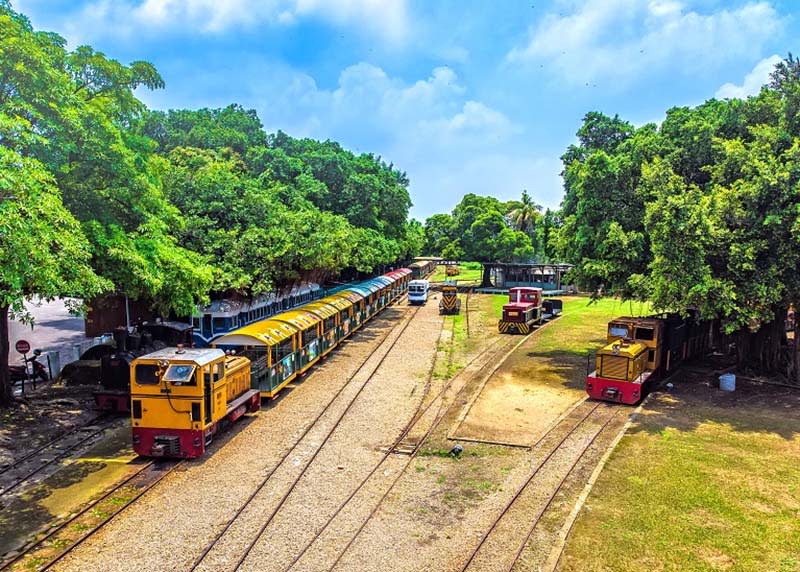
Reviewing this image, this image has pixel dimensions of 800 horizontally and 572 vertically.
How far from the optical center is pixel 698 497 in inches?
504

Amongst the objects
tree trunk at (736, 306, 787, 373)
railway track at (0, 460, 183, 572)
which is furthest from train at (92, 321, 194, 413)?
tree trunk at (736, 306, 787, 373)

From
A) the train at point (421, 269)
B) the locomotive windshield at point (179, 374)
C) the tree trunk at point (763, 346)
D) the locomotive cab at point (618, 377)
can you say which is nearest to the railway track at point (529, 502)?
the locomotive cab at point (618, 377)

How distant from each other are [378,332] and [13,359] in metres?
18.8

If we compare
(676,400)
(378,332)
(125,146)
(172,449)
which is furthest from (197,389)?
(378,332)

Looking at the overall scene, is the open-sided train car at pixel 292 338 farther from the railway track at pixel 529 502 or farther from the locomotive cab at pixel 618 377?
the locomotive cab at pixel 618 377

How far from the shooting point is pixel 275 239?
27703 millimetres

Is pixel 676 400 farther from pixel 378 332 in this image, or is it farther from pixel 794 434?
pixel 378 332

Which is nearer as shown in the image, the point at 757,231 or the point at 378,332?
the point at 757,231

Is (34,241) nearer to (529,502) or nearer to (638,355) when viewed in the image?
(529,502)

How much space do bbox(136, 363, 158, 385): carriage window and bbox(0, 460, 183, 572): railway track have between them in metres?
2.15

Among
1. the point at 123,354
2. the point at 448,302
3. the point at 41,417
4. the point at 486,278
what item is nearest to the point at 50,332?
the point at 41,417

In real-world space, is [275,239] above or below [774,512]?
above

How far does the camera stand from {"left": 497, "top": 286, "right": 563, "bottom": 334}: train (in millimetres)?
35125

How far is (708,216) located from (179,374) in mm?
17311
